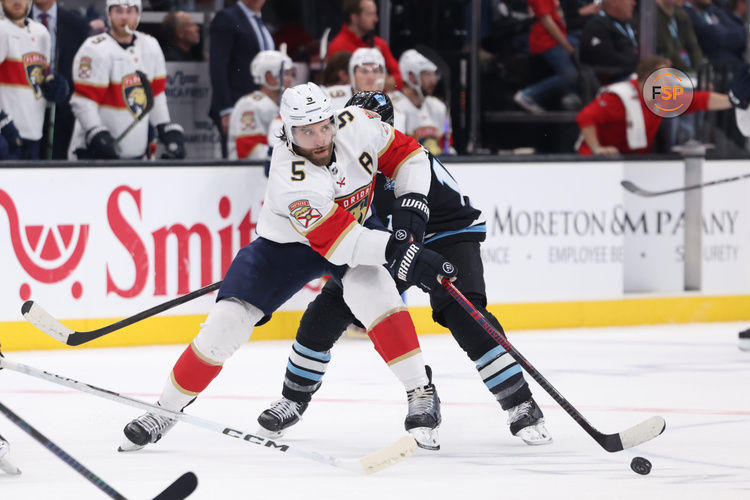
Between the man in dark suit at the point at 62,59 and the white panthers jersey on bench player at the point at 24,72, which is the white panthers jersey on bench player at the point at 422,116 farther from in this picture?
the white panthers jersey on bench player at the point at 24,72

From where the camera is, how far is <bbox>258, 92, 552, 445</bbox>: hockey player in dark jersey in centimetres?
396

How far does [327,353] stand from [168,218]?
2204mm

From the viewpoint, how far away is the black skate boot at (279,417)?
4.11 m

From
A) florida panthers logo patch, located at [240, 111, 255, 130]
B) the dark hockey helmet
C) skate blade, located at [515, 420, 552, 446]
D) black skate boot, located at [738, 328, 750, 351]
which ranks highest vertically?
the dark hockey helmet

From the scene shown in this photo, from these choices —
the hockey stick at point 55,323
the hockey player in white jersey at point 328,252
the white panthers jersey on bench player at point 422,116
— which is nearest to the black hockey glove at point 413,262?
the hockey player in white jersey at point 328,252

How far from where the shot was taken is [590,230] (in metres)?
6.91

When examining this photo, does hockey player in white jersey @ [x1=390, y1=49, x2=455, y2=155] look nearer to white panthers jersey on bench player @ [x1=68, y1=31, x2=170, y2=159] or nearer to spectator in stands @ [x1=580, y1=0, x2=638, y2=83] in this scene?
spectator in stands @ [x1=580, y1=0, x2=638, y2=83]

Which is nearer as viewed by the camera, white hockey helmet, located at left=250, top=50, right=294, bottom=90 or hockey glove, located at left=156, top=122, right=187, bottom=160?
hockey glove, located at left=156, top=122, right=187, bottom=160

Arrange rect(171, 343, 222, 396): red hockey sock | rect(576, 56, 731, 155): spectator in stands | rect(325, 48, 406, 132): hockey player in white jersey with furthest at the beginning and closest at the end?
rect(576, 56, 731, 155): spectator in stands → rect(325, 48, 406, 132): hockey player in white jersey → rect(171, 343, 222, 396): red hockey sock

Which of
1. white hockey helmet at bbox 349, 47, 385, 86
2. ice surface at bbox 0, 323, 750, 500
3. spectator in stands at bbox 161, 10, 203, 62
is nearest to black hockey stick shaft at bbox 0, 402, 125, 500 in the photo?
ice surface at bbox 0, 323, 750, 500

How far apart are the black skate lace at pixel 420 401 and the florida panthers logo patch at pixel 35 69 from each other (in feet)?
10.1

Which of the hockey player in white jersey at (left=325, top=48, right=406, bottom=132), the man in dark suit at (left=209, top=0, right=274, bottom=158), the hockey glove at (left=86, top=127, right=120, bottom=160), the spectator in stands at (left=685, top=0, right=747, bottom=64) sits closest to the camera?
the hockey glove at (left=86, top=127, right=120, bottom=160)

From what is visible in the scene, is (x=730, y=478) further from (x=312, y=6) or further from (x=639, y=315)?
(x=312, y=6)

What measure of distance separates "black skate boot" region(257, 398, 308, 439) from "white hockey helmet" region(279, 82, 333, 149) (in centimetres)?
87
